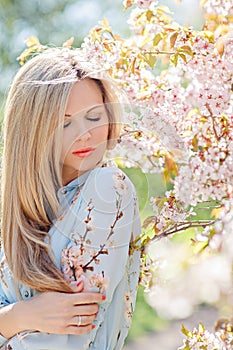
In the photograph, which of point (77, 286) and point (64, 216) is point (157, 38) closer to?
point (64, 216)

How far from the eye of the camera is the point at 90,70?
1.36 meters

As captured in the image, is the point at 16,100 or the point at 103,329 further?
the point at 16,100

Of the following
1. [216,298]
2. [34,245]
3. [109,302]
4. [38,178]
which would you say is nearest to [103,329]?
[109,302]

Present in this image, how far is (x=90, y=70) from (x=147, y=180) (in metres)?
0.23

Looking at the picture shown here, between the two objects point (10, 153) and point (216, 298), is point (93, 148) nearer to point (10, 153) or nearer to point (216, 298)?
point (10, 153)

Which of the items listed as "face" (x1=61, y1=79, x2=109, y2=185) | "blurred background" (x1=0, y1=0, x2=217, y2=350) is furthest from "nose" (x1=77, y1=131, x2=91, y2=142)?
"blurred background" (x1=0, y1=0, x2=217, y2=350)

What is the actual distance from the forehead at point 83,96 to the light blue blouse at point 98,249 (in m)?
0.11

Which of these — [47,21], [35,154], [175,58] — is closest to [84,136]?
[35,154]

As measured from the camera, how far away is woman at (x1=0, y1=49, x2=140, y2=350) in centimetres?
123

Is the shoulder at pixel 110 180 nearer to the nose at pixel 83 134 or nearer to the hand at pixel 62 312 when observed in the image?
the nose at pixel 83 134

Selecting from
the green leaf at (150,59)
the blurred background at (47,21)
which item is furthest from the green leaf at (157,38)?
the blurred background at (47,21)

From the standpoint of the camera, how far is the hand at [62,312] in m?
1.21

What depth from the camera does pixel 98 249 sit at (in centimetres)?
122

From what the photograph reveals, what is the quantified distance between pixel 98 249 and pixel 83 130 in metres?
0.21
